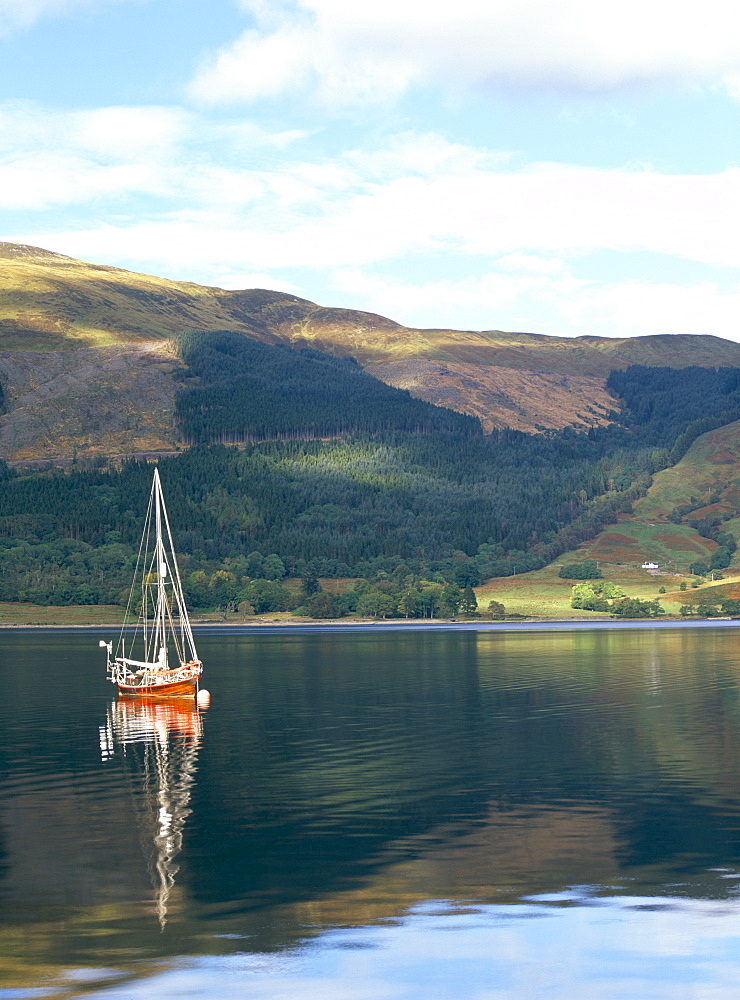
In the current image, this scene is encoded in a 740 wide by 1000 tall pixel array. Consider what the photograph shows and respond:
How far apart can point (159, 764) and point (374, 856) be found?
105ft

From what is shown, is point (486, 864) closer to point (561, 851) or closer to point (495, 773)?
point (561, 851)

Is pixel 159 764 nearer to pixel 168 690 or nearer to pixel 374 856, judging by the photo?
pixel 374 856

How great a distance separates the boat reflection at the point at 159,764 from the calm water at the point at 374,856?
255 millimetres

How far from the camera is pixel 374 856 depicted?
43219 millimetres

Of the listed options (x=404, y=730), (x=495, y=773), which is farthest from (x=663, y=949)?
(x=404, y=730)

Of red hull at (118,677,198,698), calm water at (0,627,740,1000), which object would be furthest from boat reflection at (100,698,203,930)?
red hull at (118,677,198,698)

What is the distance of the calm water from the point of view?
29.3 meters

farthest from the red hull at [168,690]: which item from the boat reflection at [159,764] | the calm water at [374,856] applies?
the calm water at [374,856]

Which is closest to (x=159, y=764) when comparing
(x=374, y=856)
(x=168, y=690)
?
(x=374, y=856)

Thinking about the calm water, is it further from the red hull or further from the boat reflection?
the red hull

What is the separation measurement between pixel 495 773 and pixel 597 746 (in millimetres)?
13653

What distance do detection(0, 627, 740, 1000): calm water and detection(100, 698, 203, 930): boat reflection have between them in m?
0.26

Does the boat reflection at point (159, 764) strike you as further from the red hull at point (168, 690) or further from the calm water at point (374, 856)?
the red hull at point (168, 690)

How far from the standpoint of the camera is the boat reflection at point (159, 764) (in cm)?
4417
